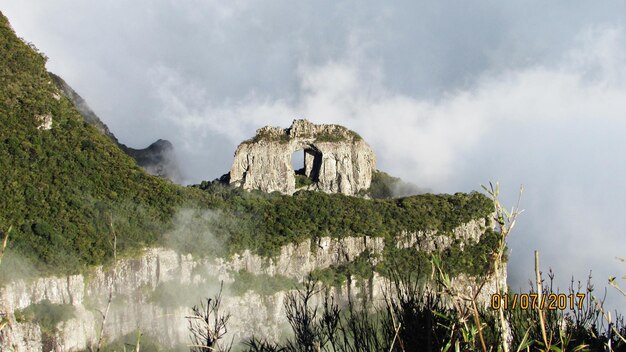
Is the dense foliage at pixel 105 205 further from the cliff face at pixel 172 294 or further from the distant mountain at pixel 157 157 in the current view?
the distant mountain at pixel 157 157

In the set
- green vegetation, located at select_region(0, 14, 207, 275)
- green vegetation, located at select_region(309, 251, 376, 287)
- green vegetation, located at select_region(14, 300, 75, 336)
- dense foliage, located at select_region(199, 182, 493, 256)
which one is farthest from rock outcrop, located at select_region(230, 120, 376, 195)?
green vegetation, located at select_region(14, 300, 75, 336)

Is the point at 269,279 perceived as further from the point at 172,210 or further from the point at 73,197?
the point at 73,197

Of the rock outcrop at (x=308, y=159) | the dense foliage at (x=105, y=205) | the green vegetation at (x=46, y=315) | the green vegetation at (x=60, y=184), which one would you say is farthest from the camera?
the rock outcrop at (x=308, y=159)

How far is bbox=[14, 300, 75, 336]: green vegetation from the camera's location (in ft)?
132

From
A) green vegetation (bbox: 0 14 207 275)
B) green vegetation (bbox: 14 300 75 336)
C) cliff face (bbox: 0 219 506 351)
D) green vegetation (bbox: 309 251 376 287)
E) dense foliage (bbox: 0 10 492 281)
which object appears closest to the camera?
green vegetation (bbox: 14 300 75 336)

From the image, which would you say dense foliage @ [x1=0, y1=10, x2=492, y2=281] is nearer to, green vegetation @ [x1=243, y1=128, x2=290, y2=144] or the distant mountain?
green vegetation @ [x1=243, y1=128, x2=290, y2=144]

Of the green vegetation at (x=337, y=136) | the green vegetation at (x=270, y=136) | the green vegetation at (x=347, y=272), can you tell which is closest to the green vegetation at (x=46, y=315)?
the green vegetation at (x=347, y=272)

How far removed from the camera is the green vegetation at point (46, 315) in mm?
40125

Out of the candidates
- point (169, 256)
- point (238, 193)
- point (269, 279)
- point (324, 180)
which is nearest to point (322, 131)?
point (324, 180)

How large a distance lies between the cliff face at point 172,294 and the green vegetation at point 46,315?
32cm

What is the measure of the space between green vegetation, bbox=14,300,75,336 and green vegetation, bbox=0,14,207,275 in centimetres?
303

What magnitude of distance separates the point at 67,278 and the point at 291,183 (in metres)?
34.7

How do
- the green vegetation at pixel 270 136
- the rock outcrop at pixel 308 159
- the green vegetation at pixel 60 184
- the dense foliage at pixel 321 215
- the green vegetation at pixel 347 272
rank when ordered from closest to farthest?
the green vegetation at pixel 60 184 → the green vegetation at pixel 347 272 → the dense foliage at pixel 321 215 → the rock outcrop at pixel 308 159 → the green vegetation at pixel 270 136

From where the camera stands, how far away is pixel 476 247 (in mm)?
63406
